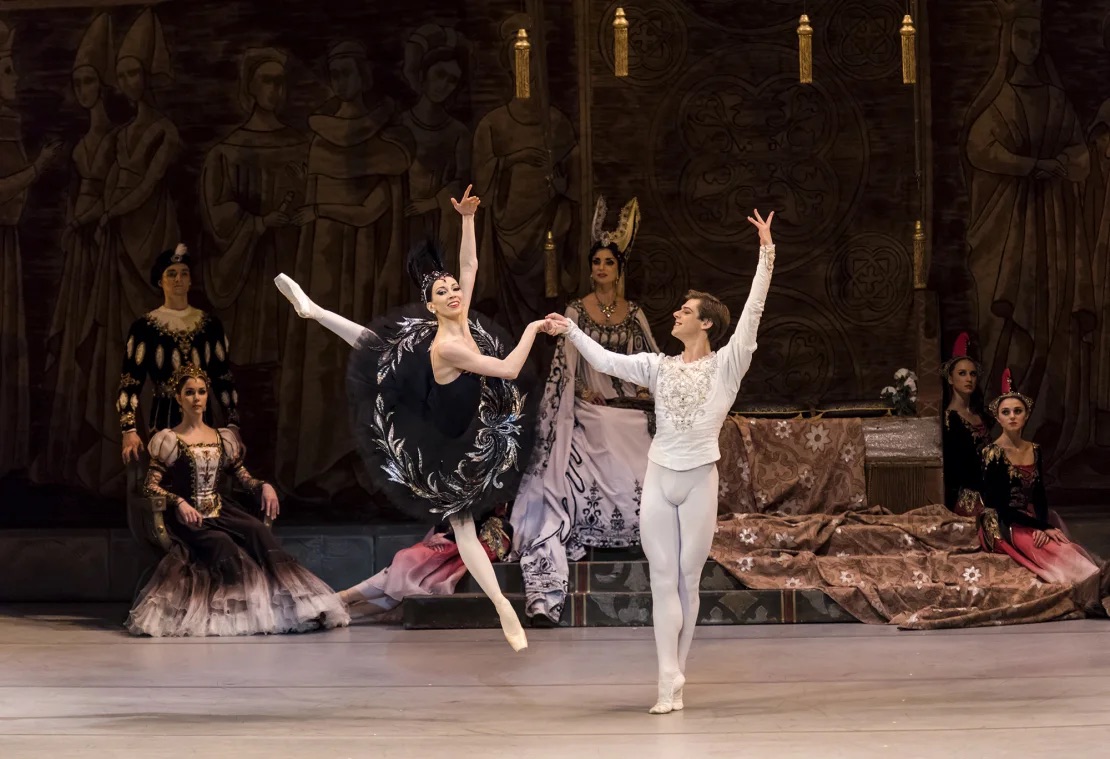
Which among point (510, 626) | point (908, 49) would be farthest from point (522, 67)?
point (510, 626)

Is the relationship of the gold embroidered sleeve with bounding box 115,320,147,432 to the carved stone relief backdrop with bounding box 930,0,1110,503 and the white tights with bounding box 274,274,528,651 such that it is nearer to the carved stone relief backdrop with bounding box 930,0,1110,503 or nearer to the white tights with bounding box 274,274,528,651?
the white tights with bounding box 274,274,528,651

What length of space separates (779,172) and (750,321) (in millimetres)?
4020

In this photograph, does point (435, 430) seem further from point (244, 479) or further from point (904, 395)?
point (904, 395)

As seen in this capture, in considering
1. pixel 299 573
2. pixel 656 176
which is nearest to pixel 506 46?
pixel 656 176

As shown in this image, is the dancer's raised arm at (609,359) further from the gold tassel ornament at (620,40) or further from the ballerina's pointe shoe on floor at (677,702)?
the gold tassel ornament at (620,40)

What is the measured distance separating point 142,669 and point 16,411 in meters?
3.70

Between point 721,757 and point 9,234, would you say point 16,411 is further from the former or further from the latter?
point 721,757

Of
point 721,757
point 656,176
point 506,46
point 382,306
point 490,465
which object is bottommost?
point 721,757

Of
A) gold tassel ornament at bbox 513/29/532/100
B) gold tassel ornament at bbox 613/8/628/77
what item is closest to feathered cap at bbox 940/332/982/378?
gold tassel ornament at bbox 613/8/628/77

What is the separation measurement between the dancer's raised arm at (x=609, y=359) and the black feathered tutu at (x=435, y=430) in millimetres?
555

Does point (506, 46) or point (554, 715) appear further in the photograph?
point (506, 46)

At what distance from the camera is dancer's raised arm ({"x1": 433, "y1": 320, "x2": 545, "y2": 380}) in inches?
277

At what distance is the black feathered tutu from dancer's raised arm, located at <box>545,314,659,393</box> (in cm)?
Answer: 55

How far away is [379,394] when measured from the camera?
731 centimetres
